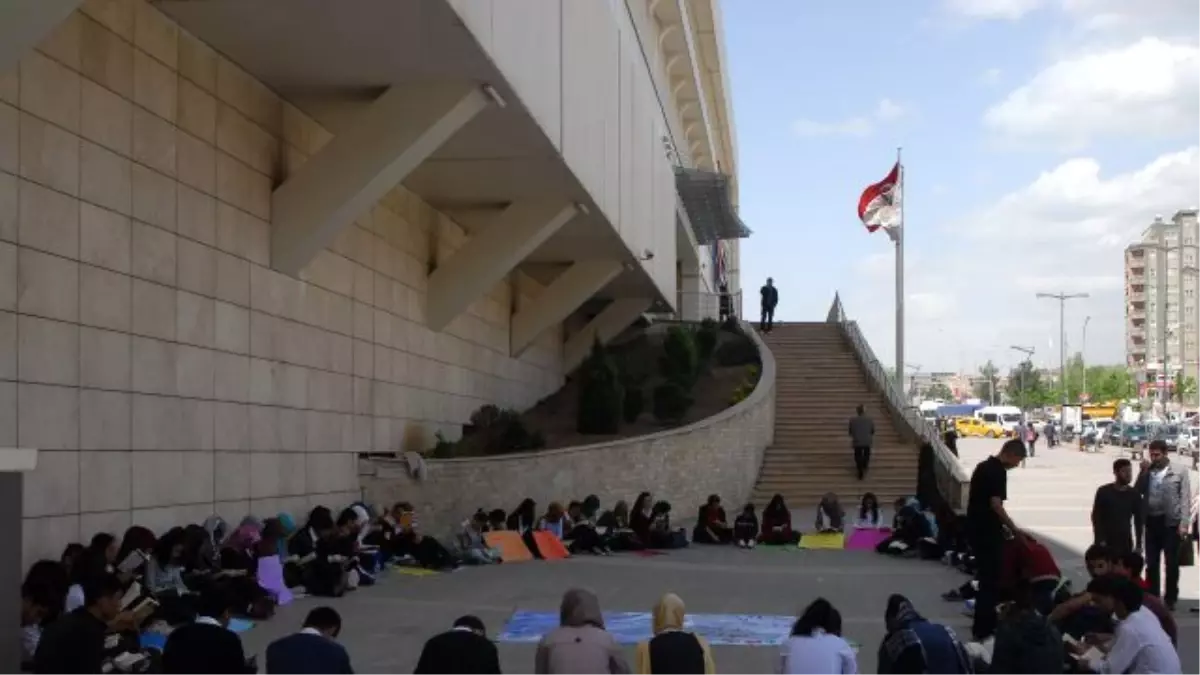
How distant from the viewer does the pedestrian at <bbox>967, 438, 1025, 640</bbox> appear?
11539 mm

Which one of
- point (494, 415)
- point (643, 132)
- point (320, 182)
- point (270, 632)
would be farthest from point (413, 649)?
point (643, 132)

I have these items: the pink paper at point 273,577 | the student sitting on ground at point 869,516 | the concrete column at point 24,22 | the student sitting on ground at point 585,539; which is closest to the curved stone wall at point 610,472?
the student sitting on ground at point 585,539

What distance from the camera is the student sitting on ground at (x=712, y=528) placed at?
22.2m

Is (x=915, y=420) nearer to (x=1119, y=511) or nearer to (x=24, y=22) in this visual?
(x=1119, y=511)

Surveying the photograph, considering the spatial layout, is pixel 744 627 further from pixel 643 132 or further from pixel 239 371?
pixel 643 132

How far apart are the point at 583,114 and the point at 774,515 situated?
23.0 ft

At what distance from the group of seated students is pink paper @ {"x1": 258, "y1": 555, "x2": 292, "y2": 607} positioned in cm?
1

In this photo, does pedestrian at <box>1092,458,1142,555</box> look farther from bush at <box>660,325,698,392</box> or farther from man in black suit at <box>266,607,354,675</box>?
bush at <box>660,325,698,392</box>

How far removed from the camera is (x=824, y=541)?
A: 21.6 metres

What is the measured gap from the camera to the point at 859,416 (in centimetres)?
2897

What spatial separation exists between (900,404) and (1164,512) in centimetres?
1962

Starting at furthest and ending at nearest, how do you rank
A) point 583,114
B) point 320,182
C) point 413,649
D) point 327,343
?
point 583,114, point 327,343, point 320,182, point 413,649

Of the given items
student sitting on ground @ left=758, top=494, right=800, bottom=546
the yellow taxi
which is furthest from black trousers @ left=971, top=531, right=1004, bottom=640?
the yellow taxi

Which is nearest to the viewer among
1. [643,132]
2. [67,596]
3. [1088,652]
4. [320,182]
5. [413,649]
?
[1088,652]
